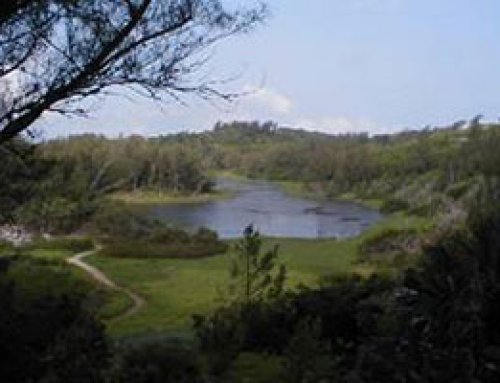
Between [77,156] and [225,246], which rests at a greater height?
[77,156]

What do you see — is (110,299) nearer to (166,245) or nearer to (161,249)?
(161,249)

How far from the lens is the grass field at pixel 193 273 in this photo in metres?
39.6

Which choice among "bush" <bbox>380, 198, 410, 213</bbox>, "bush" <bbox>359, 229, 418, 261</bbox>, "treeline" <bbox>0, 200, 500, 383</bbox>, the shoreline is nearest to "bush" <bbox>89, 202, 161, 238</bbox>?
"bush" <bbox>359, 229, 418, 261</bbox>

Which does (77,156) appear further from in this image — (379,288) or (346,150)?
(379,288)

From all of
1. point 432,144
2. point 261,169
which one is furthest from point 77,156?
point 261,169

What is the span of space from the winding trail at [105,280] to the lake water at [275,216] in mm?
22150

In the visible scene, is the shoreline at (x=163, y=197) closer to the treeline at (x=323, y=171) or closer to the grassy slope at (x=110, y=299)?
the treeline at (x=323, y=171)

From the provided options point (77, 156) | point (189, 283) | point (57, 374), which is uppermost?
point (77, 156)

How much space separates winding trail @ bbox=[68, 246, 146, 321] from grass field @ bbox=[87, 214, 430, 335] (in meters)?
0.43

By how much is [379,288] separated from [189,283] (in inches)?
1443

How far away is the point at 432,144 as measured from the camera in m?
136

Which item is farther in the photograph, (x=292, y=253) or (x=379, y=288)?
(x=292, y=253)

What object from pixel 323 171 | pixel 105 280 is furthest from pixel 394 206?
pixel 105 280

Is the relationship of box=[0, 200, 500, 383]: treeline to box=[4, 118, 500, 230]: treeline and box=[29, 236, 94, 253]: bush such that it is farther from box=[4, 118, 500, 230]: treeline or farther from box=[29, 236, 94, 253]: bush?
box=[4, 118, 500, 230]: treeline
